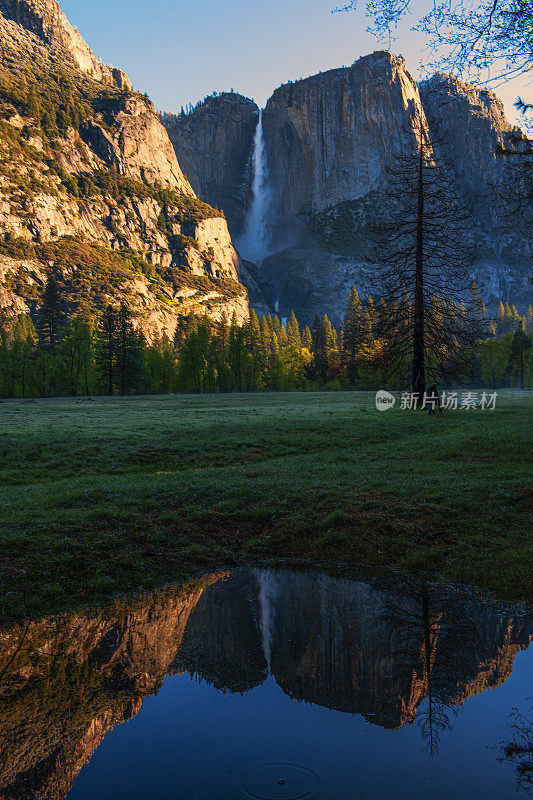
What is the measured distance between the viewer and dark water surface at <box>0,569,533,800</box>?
4.32m

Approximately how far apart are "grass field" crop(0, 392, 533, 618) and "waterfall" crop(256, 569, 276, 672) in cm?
97

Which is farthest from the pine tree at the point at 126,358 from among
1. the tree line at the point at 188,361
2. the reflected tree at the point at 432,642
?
the reflected tree at the point at 432,642

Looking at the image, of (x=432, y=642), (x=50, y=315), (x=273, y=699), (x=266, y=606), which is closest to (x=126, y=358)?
(x=50, y=315)

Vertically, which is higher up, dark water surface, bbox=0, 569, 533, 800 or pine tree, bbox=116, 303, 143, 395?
pine tree, bbox=116, 303, 143, 395

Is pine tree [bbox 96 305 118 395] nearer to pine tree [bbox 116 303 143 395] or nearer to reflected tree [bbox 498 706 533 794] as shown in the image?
pine tree [bbox 116 303 143 395]

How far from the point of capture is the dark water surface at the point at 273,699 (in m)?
4.32

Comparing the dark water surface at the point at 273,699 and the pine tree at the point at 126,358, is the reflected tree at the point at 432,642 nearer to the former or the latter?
the dark water surface at the point at 273,699

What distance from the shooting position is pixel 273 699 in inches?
219

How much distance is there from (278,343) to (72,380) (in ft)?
222

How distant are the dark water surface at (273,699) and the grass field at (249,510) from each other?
1192 millimetres

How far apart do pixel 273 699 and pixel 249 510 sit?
6403 millimetres

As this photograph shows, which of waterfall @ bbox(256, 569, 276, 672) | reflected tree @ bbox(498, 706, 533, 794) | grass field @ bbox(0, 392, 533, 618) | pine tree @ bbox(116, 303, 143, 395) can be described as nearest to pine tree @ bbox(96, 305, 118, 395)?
pine tree @ bbox(116, 303, 143, 395)

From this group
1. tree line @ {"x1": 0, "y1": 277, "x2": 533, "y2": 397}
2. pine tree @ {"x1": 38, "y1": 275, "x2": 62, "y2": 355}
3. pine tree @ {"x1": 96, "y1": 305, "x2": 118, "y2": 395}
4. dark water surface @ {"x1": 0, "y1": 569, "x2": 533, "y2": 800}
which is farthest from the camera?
pine tree @ {"x1": 38, "y1": 275, "x2": 62, "y2": 355}

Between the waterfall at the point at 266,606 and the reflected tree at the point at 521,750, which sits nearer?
the reflected tree at the point at 521,750
